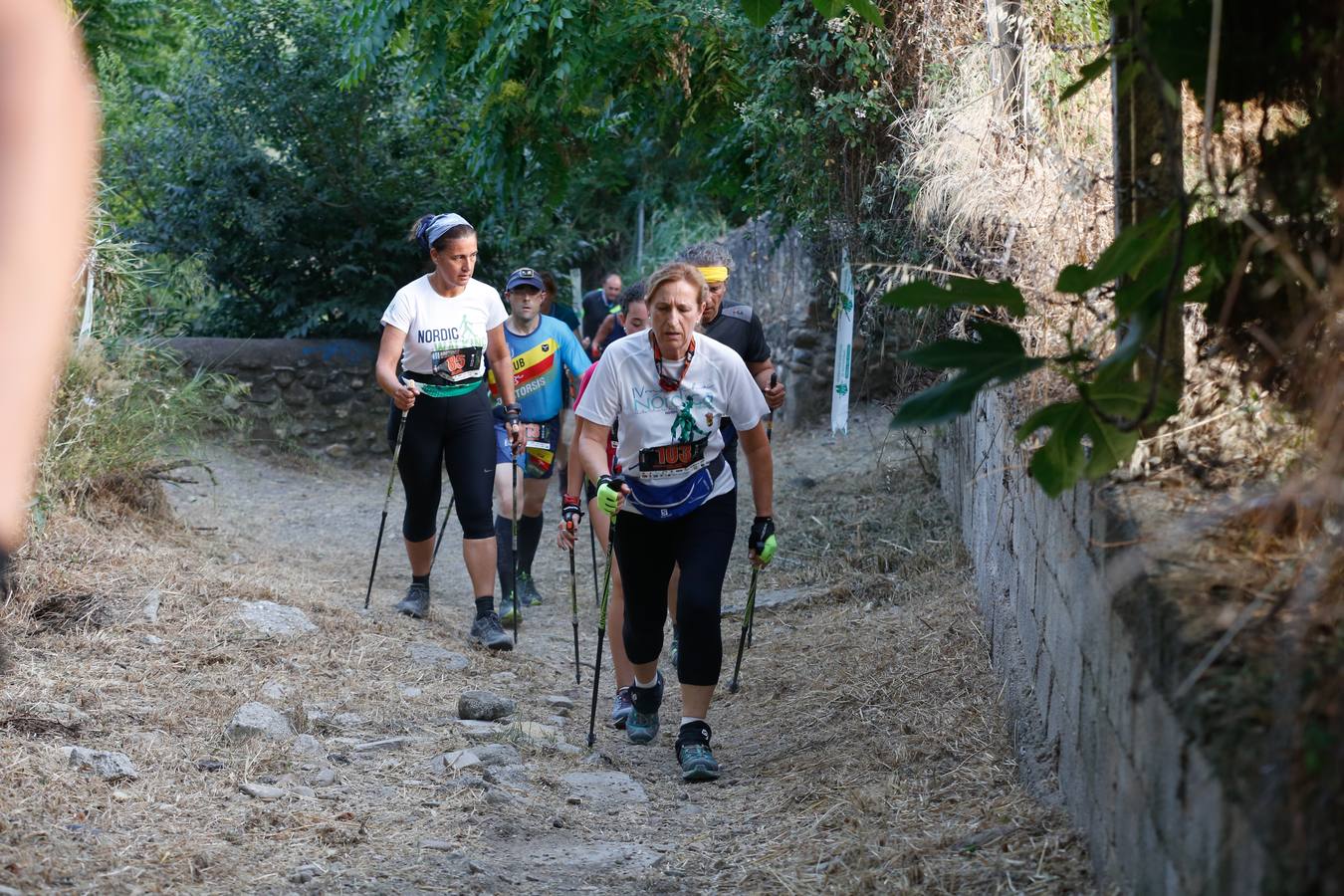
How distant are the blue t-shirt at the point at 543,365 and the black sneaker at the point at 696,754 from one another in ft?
9.98

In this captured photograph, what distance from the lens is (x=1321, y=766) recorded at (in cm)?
183

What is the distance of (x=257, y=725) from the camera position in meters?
4.80

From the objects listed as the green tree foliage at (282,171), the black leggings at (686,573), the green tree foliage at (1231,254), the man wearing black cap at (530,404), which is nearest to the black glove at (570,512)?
the black leggings at (686,573)

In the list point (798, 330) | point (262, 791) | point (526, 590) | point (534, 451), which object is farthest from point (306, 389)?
point (262, 791)

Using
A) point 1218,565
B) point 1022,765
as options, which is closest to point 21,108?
point 1218,565

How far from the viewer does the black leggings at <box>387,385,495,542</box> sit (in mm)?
6793

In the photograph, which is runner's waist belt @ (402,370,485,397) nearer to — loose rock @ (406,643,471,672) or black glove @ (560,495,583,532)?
loose rock @ (406,643,471,672)

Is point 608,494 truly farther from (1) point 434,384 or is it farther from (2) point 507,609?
(2) point 507,609

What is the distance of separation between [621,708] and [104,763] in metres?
2.08

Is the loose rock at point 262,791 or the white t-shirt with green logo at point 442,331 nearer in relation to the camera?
the loose rock at point 262,791

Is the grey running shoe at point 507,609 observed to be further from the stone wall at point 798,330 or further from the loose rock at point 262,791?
the stone wall at point 798,330

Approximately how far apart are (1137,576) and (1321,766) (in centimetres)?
93

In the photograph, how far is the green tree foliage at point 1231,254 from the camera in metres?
2.48

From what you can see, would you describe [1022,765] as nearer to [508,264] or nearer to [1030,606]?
[1030,606]
